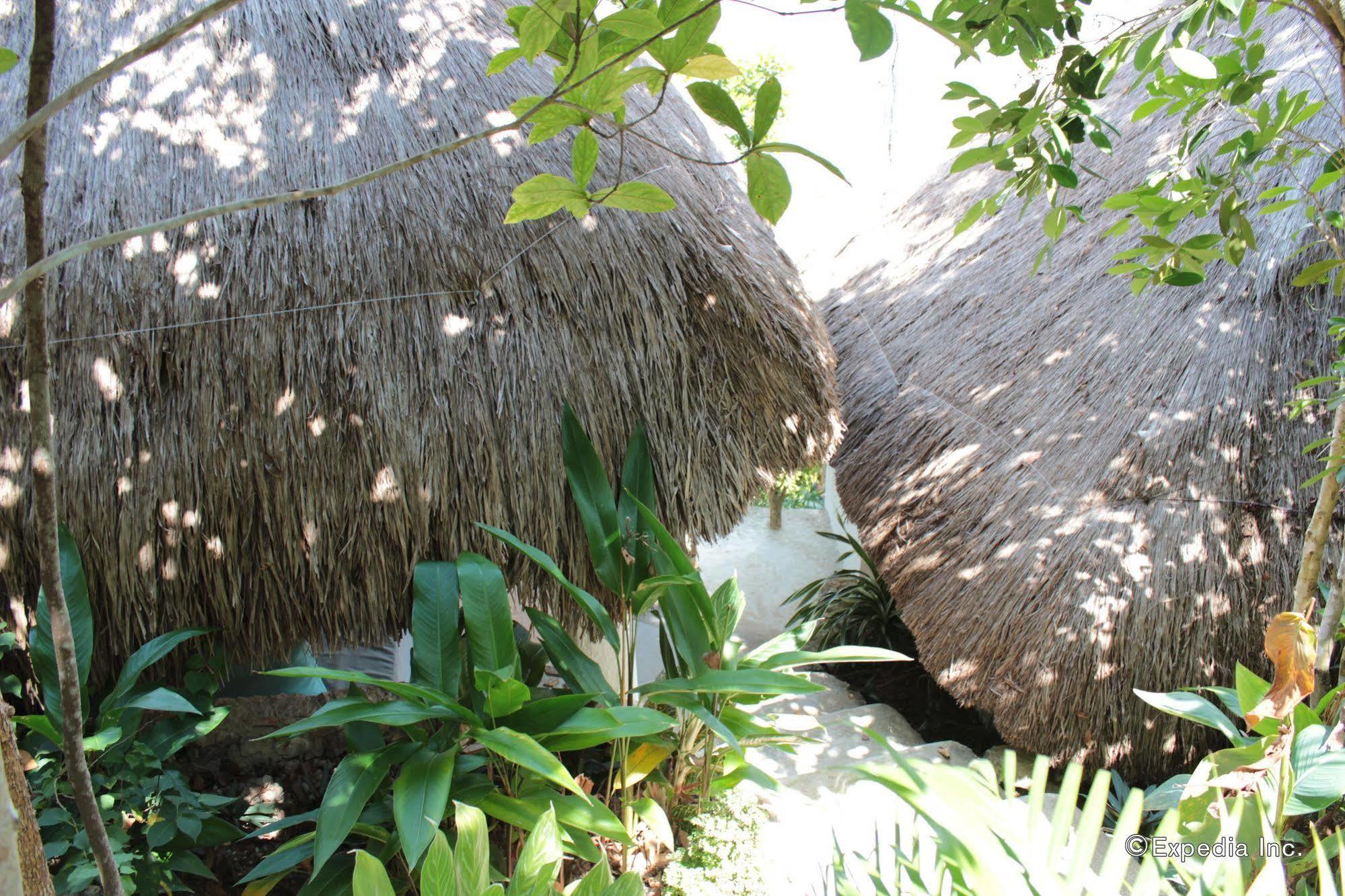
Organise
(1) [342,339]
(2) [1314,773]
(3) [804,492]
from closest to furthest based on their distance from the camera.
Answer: (2) [1314,773]
(1) [342,339]
(3) [804,492]

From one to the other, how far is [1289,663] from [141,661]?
2502mm

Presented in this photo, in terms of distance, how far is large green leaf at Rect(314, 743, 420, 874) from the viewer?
1724 millimetres

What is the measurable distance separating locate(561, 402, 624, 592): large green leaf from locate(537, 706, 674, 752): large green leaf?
17.6 inches

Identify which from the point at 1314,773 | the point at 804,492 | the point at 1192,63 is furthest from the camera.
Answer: the point at 804,492

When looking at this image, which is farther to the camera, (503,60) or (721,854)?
(721,854)

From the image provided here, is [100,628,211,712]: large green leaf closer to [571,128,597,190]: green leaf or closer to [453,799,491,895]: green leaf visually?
[453,799,491,895]: green leaf

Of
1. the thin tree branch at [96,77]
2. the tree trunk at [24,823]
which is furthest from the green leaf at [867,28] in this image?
the tree trunk at [24,823]

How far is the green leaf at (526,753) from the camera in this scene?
5.64ft

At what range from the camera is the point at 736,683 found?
2033 mm

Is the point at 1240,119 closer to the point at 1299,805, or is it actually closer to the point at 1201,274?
the point at 1201,274

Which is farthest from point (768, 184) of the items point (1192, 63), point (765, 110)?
point (1192, 63)

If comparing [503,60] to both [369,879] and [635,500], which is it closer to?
[369,879]

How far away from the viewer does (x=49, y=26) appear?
95cm

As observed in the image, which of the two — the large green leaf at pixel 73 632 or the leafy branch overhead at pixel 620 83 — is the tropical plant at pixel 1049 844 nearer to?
the leafy branch overhead at pixel 620 83
